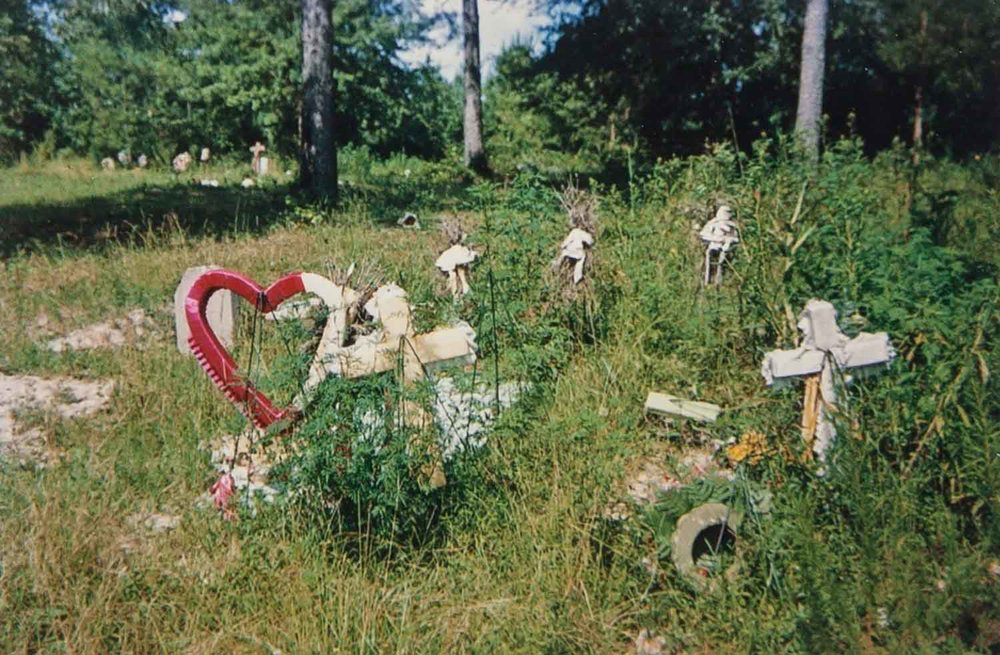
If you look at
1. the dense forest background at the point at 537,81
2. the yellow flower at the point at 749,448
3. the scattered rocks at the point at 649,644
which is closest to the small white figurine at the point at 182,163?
the dense forest background at the point at 537,81

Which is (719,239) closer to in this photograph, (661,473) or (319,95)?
(661,473)

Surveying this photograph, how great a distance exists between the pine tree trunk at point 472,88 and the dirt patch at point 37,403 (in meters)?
14.7

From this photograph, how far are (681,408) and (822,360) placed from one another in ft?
2.47

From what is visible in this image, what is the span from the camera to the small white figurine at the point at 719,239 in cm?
489

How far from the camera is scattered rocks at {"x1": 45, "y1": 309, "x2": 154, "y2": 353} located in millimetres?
5520

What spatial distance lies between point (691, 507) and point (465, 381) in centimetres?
95

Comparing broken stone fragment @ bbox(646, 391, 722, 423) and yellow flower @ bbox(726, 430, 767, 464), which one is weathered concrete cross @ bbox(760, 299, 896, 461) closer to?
yellow flower @ bbox(726, 430, 767, 464)

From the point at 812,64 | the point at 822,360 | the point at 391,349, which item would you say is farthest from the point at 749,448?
the point at 812,64

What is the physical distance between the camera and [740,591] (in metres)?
2.68

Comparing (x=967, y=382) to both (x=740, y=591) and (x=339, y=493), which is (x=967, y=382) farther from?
(x=339, y=493)

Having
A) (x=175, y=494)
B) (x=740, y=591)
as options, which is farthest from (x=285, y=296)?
(x=740, y=591)

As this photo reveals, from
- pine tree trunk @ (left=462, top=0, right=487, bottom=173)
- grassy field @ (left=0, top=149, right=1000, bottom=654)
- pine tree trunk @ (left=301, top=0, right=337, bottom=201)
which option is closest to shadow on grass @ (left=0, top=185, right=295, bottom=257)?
pine tree trunk @ (left=301, top=0, right=337, bottom=201)

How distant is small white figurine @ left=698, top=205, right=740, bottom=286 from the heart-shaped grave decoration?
2308mm

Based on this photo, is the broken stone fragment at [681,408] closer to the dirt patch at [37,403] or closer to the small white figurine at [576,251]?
the small white figurine at [576,251]
